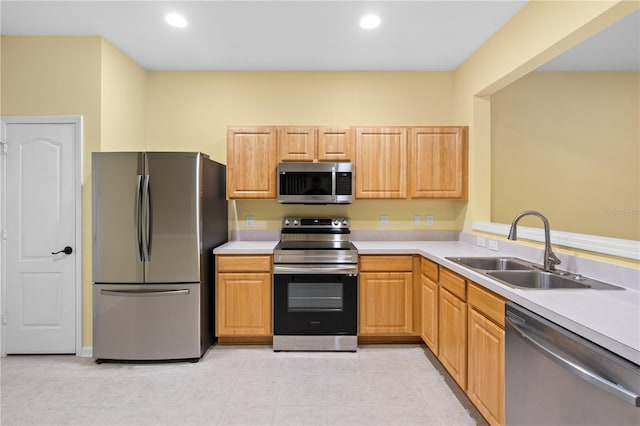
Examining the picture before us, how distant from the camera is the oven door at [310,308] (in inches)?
116

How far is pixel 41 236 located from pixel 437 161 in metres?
3.77

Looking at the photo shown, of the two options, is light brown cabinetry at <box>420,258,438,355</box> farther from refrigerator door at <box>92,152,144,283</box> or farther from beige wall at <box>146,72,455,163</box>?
refrigerator door at <box>92,152,144,283</box>

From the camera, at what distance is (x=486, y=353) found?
182 centimetres

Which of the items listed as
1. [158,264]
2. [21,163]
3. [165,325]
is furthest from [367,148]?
[21,163]

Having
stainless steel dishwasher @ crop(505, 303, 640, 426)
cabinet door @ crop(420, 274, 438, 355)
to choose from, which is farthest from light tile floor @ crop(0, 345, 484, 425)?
stainless steel dishwasher @ crop(505, 303, 640, 426)

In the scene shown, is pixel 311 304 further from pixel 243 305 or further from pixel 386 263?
pixel 386 263

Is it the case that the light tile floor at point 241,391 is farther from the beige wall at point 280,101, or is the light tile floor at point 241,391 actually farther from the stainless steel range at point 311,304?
the beige wall at point 280,101

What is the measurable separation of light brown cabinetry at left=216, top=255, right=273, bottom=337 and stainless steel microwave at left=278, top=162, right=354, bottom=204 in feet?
2.62

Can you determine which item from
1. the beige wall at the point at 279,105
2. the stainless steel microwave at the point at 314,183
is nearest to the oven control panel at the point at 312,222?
the beige wall at the point at 279,105

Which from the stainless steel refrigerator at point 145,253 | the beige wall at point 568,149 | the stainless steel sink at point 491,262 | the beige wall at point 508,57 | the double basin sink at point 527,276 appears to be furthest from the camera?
the beige wall at point 568,149

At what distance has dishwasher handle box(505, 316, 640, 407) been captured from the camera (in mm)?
988

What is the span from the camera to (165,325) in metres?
2.73

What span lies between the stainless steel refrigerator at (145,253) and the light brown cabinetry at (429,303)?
1.95 metres

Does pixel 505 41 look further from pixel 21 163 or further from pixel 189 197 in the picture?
pixel 21 163
